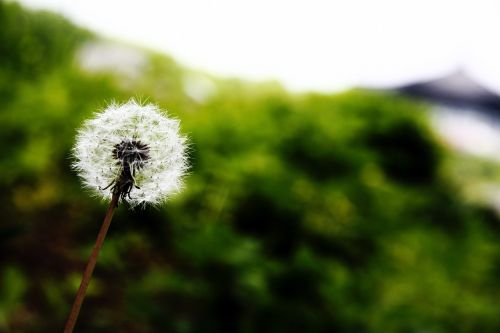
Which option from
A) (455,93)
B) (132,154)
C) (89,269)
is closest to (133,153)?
(132,154)

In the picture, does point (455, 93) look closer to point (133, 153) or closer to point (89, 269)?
point (133, 153)

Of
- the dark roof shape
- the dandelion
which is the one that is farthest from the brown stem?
the dark roof shape

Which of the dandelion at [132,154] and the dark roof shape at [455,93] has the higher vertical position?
the dark roof shape at [455,93]

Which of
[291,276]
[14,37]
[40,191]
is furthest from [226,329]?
[14,37]

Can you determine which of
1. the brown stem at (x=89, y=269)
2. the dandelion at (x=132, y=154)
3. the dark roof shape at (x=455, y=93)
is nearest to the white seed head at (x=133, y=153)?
the dandelion at (x=132, y=154)

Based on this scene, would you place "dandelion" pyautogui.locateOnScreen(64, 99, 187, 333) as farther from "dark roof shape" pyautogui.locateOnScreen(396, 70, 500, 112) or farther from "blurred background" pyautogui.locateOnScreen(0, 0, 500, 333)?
"dark roof shape" pyautogui.locateOnScreen(396, 70, 500, 112)

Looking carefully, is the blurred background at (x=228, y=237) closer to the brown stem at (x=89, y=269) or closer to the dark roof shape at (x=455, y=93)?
the brown stem at (x=89, y=269)
